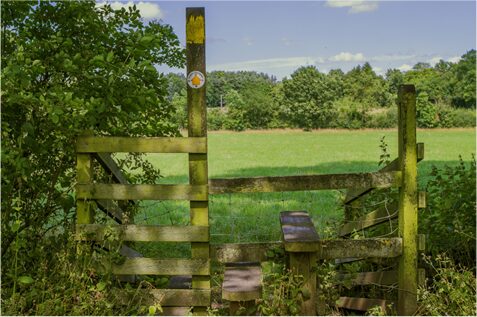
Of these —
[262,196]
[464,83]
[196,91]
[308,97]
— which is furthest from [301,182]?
[464,83]

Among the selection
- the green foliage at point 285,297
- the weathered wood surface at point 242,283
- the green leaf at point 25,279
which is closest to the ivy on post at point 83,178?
the green leaf at point 25,279

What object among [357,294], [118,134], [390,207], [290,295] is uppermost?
[118,134]

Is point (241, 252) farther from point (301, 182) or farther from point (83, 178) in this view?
point (83, 178)

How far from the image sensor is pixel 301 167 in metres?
23.0

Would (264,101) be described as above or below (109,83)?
above

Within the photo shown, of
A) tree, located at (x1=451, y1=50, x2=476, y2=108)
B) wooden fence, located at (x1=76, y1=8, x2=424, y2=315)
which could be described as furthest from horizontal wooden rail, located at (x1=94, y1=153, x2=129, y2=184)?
tree, located at (x1=451, y1=50, x2=476, y2=108)

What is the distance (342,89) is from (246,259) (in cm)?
7538

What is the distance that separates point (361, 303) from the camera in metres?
5.75

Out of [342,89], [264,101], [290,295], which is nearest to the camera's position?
[290,295]

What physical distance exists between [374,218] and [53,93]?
3604 mm

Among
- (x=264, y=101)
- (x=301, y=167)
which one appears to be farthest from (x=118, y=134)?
(x=264, y=101)

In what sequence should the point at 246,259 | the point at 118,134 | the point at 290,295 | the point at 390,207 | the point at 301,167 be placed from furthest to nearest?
the point at 301,167
the point at 118,134
the point at 390,207
the point at 246,259
the point at 290,295

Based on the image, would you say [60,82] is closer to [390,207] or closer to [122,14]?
[122,14]

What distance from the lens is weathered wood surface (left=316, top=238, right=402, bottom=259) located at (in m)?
5.11
